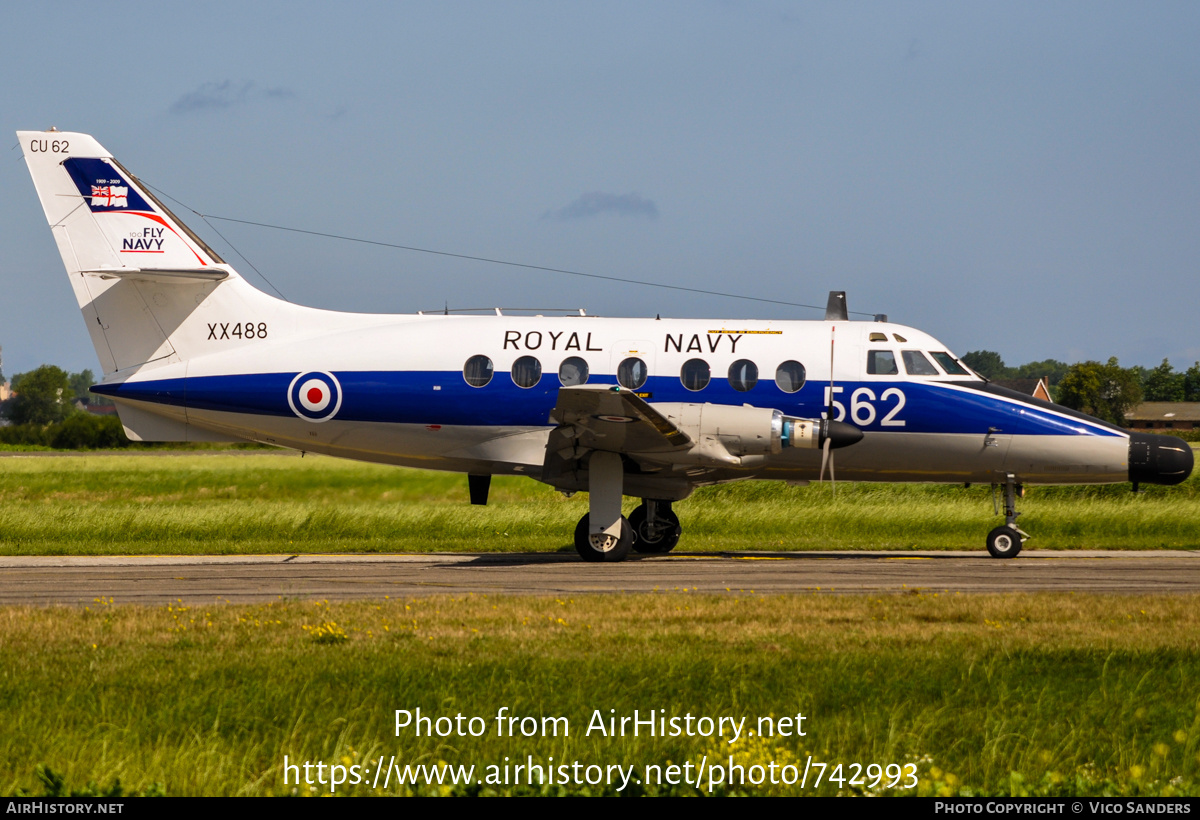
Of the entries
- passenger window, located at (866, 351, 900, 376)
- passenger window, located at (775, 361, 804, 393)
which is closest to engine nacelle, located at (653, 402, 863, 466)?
passenger window, located at (775, 361, 804, 393)

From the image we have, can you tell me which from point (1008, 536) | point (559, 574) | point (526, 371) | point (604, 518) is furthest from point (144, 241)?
point (1008, 536)

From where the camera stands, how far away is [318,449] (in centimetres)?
2212

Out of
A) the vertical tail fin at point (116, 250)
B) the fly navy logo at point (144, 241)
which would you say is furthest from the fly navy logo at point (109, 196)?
the fly navy logo at point (144, 241)

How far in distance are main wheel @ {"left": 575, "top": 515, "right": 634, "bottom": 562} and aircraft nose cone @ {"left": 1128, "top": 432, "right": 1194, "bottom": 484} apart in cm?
896

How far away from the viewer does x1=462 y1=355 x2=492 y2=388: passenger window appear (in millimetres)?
20875

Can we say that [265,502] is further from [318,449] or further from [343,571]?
[343,571]

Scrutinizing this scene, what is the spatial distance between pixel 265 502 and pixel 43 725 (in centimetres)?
2255

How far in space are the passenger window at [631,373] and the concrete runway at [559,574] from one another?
3.15m

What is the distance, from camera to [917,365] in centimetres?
2086

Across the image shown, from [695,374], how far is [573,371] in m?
2.19

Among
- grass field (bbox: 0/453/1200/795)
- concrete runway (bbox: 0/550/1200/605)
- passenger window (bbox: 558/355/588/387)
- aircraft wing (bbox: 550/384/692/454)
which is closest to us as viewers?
grass field (bbox: 0/453/1200/795)

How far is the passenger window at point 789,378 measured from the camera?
2048cm

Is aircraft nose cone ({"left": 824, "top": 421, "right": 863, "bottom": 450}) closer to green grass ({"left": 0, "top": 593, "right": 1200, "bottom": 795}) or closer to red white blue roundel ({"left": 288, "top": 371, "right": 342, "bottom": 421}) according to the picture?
green grass ({"left": 0, "top": 593, "right": 1200, "bottom": 795})

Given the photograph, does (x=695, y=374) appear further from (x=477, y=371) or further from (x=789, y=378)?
(x=477, y=371)
